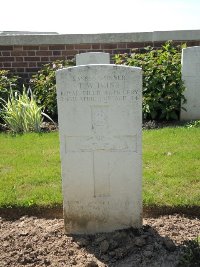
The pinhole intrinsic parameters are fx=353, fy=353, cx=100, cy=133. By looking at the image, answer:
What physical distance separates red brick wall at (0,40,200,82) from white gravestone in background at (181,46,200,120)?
5.81 feet

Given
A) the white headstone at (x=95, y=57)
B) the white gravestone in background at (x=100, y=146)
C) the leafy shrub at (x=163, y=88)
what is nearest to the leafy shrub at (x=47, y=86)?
the white headstone at (x=95, y=57)

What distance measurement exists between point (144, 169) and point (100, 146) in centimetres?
142

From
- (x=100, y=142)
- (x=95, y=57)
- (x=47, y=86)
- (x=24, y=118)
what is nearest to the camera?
(x=100, y=142)

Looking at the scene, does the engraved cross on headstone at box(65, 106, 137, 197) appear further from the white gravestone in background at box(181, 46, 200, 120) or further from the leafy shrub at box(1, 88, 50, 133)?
the white gravestone in background at box(181, 46, 200, 120)

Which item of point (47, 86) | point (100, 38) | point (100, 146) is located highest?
point (100, 38)

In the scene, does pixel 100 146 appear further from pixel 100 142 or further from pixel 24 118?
pixel 24 118

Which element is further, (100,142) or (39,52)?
(39,52)

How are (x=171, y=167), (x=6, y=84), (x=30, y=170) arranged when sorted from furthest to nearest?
(x=6, y=84), (x=30, y=170), (x=171, y=167)

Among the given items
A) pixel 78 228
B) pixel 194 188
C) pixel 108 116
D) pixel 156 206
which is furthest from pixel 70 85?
pixel 194 188

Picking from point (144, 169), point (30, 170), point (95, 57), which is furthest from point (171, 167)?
point (95, 57)

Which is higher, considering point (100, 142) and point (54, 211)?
point (100, 142)

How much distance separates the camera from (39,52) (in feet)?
25.8

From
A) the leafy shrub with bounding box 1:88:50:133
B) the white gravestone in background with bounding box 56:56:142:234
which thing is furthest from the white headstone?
the white gravestone in background with bounding box 56:56:142:234

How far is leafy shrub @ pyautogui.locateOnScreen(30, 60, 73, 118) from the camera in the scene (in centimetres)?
674
